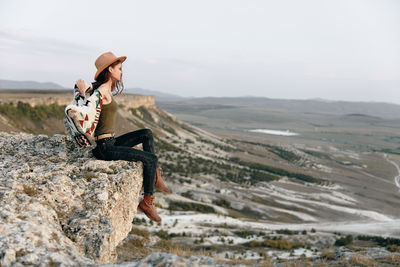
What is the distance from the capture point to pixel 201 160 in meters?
57.4

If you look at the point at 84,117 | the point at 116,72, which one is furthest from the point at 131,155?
the point at 116,72

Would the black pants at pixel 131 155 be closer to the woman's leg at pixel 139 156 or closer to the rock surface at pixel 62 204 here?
the woman's leg at pixel 139 156

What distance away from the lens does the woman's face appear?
5666mm

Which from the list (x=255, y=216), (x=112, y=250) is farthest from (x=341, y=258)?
(x=255, y=216)

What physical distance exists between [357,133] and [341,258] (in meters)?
190

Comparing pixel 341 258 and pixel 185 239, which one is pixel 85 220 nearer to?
pixel 341 258

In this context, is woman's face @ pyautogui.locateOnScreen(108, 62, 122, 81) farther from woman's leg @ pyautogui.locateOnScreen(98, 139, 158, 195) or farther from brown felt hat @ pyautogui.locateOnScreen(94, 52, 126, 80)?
woman's leg @ pyautogui.locateOnScreen(98, 139, 158, 195)

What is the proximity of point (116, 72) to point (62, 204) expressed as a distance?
8.74 ft

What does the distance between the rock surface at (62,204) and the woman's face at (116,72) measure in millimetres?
1790

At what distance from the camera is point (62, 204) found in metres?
4.88

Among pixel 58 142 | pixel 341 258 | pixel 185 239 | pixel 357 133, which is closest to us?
pixel 58 142

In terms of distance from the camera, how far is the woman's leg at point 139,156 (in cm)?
594

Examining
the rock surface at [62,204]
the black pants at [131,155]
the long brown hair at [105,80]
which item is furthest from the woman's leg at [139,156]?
the long brown hair at [105,80]

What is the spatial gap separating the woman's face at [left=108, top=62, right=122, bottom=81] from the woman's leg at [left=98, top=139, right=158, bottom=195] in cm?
132
